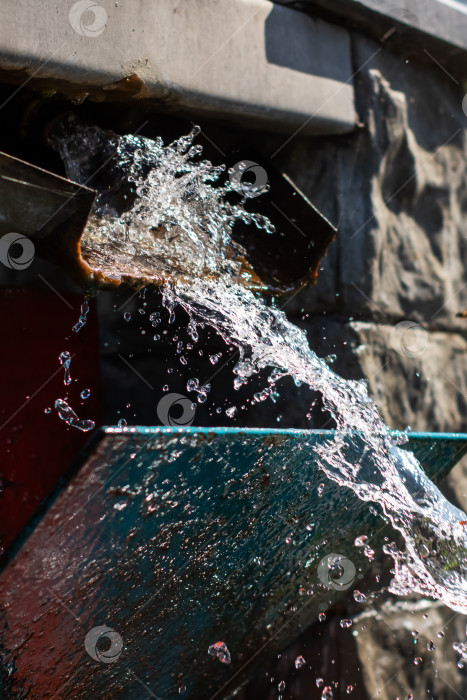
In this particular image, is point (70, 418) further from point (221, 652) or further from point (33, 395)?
point (221, 652)

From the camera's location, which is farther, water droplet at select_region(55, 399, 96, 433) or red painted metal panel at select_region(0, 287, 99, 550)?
water droplet at select_region(55, 399, 96, 433)

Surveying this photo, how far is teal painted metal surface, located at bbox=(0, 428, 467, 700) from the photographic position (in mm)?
1068

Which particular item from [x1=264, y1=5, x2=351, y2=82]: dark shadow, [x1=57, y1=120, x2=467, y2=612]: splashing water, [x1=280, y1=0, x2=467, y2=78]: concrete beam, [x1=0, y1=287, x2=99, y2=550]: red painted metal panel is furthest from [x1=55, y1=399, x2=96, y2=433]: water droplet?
[x1=280, y1=0, x2=467, y2=78]: concrete beam

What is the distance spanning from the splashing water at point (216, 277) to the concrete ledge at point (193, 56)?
0.14 metres

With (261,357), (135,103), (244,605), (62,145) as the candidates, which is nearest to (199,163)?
(135,103)

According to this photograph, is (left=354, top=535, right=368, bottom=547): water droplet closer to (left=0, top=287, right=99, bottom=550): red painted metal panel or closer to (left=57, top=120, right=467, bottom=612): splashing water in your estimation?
(left=57, top=120, right=467, bottom=612): splashing water

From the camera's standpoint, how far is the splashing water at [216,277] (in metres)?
1.50

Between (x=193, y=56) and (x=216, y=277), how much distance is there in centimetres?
68

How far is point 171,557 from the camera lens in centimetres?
126

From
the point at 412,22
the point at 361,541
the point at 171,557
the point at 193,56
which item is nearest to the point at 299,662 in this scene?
the point at 361,541

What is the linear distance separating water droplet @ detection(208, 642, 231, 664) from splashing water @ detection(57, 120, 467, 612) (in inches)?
18.4

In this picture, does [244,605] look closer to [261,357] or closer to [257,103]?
[261,357]

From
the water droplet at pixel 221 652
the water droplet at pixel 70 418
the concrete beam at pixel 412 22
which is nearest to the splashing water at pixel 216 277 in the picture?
the water droplet at pixel 70 418

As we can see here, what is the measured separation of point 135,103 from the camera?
184 centimetres
